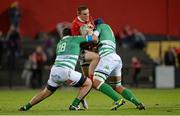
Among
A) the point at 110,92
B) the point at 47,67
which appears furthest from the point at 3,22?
the point at 110,92

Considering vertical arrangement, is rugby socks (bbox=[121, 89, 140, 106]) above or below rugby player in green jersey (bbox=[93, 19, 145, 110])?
below

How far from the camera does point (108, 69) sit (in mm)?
15328

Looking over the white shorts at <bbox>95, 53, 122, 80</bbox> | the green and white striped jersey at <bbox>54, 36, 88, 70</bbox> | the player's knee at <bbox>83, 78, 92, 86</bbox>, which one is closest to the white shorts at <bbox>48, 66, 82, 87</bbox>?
the green and white striped jersey at <bbox>54, 36, 88, 70</bbox>

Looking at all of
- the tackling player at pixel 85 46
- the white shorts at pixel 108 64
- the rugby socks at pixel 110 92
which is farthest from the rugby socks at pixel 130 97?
the tackling player at pixel 85 46

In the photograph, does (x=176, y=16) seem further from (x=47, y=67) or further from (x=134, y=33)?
(x=47, y=67)

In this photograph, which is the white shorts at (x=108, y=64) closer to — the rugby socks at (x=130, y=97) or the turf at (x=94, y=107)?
the rugby socks at (x=130, y=97)

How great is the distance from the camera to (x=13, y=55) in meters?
30.7

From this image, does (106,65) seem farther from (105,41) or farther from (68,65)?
(68,65)

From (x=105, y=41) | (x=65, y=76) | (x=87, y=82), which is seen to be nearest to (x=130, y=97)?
(x=87, y=82)

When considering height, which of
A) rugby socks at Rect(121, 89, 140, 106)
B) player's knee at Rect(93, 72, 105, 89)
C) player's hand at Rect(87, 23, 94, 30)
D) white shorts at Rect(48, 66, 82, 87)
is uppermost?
player's hand at Rect(87, 23, 94, 30)

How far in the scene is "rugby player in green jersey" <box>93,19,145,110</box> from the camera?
15.1m

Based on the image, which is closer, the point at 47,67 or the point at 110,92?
the point at 110,92

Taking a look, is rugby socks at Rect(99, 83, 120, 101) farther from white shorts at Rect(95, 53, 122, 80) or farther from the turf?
white shorts at Rect(95, 53, 122, 80)
